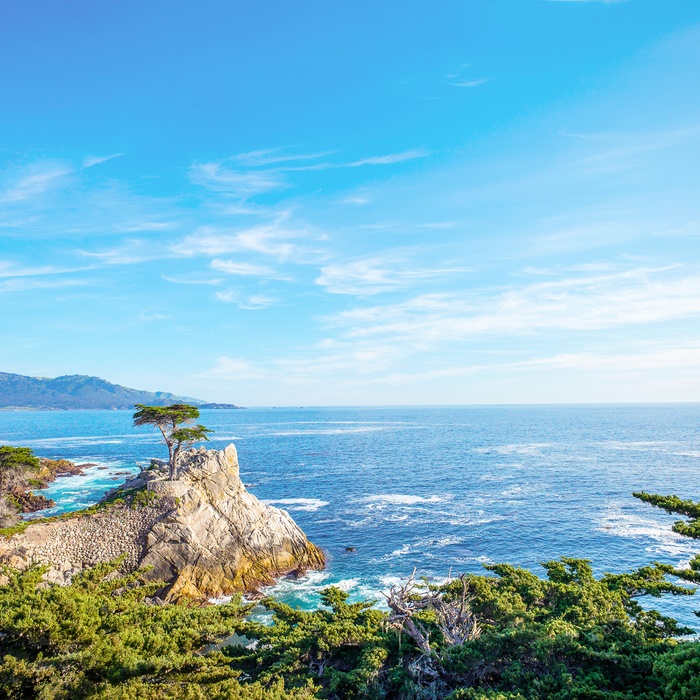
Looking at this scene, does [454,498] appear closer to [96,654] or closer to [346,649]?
[346,649]

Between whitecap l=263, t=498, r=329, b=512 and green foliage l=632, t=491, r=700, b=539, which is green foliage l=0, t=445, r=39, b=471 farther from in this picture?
green foliage l=632, t=491, r=700, b=539

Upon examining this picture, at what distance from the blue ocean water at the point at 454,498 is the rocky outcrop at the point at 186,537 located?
13.2 ft

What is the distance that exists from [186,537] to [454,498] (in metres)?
40.6

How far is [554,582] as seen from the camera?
85.3 ft

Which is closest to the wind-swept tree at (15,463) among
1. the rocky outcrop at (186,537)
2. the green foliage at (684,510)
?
the rocky outcrop at (186,537)

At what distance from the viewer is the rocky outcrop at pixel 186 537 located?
117 ft

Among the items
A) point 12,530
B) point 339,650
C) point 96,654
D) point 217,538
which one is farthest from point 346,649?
point 12,530

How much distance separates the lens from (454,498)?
66.9 m

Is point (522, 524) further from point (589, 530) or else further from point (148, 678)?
point (148, 678)

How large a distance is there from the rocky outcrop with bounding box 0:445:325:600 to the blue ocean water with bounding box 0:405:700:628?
13.2ft

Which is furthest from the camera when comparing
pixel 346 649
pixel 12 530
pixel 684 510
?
pixel 12 530

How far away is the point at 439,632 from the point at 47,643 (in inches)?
654

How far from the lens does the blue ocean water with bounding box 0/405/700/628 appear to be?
1720 inches

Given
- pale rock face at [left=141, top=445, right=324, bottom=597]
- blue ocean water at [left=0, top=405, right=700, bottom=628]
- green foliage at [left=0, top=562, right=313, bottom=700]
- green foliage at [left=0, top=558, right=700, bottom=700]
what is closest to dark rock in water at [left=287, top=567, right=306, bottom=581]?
pale rock face at [left=141, top=445, right=324, bottom=597]
